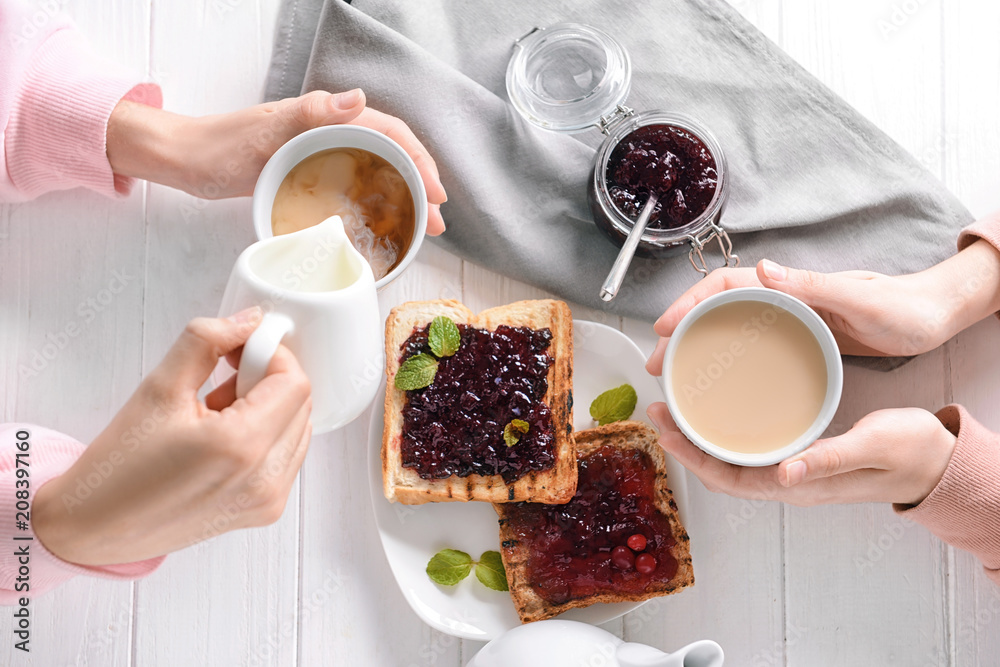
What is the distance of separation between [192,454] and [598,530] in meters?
0.77

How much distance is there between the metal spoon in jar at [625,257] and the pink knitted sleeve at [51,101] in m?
0.99

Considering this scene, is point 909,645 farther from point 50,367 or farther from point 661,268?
point 50,367

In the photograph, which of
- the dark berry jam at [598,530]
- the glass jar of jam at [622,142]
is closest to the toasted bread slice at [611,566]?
the dark berry jam at [598,530]

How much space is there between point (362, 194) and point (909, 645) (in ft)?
4.68

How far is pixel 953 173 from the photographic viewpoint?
5.05ft

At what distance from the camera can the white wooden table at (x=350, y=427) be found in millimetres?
1495

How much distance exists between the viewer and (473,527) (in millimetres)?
1462

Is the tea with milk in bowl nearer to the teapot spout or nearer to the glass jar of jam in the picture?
the glass jar of jam

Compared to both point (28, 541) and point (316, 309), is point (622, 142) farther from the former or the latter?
point (28, 541)

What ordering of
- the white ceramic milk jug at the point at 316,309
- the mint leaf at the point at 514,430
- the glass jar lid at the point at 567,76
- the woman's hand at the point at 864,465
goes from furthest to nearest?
1. the glass jar lid at the point at 567,76
2. the mint leaf at the point at 514,430
3. the woman's hand at the point at 864,465
4. the white ceramic milk jug at the point at 316,309

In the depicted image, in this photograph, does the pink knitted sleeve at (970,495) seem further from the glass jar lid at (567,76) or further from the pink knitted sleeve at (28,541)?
the pink knitted sleeve at (28,541)

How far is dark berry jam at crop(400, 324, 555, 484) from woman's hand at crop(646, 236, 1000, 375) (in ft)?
0.77

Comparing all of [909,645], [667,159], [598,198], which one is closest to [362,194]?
[598,198]

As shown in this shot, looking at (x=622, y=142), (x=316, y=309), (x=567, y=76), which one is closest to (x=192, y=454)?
(x=316, y=309)
